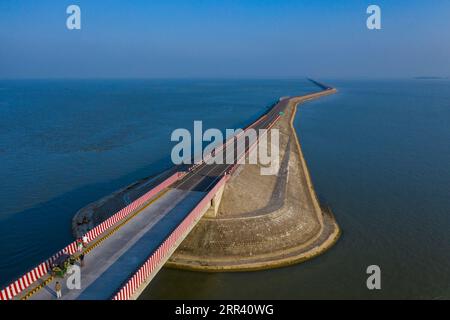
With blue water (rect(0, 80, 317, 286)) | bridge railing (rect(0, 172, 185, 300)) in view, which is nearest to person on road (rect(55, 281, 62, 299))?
bridge railing (rect(0, 172, 185, 300))

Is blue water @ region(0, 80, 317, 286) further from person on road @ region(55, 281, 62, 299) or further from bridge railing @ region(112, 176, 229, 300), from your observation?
bridge railing @ region(112, 176, 229, 300)

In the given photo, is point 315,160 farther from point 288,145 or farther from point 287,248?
point 287,248

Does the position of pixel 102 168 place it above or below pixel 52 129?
below

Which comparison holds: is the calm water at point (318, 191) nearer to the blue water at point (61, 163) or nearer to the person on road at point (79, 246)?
the blue water at point (61, 163)

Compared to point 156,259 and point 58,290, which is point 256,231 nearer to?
point 156,259

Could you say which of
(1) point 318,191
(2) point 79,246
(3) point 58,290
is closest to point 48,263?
(2) point 79,246
